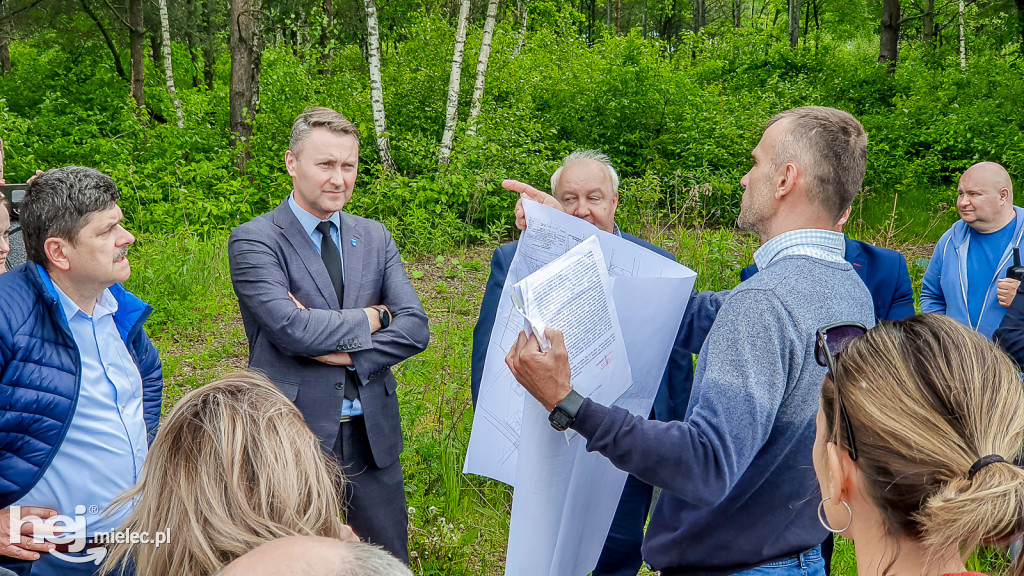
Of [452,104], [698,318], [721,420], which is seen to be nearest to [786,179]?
[698,318]

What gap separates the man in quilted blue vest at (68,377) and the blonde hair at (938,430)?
6.99 ft

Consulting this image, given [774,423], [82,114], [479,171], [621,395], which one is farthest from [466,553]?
[82,114]

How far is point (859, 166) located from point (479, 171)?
8771mm

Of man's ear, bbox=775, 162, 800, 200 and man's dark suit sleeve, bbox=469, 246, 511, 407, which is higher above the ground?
man's ear, bbox=775, 162, 800, 200

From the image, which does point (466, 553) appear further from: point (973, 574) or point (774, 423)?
point (973, 574)

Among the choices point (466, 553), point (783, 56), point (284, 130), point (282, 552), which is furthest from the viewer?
point (783, 56)

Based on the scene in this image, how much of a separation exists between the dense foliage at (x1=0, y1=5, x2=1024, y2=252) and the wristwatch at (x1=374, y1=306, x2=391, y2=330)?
559 cm

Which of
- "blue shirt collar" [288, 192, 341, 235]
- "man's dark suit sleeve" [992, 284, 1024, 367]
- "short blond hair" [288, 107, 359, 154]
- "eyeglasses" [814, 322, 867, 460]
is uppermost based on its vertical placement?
"short blond hair" [288, 107, 359, 154]

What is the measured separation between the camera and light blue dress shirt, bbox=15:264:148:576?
2287mm

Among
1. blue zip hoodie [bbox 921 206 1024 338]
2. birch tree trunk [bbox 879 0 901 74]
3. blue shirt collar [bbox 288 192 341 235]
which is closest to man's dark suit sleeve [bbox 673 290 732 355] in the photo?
blue shirt collar [bbox 288 192 341 235]

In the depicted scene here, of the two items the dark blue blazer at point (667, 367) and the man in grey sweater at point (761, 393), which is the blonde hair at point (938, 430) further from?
the dark blue blazer at point (667, 367)

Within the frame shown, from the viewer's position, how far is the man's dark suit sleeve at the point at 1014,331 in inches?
153

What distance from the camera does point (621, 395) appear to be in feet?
6.86

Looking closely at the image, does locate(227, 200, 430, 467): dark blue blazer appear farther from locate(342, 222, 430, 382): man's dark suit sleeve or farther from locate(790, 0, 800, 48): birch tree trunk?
locate(790, 0, 800, 48): birch tree trunk
